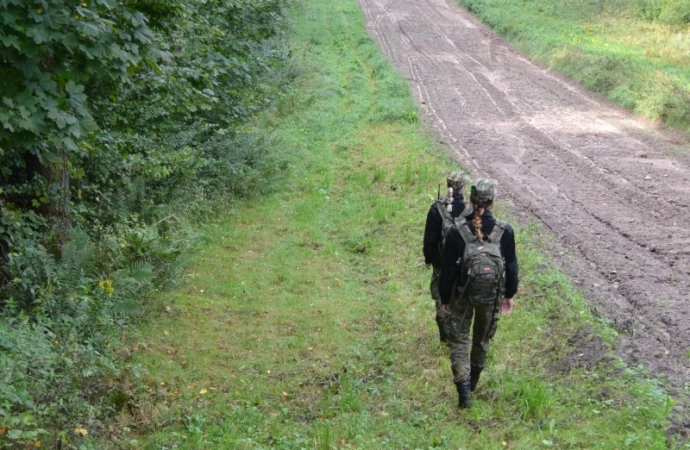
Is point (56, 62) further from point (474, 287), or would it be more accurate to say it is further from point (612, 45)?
point (612, 45)

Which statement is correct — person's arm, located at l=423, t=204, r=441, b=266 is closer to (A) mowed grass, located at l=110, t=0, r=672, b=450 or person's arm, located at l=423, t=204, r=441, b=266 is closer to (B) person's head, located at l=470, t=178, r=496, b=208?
(B) person's head, located at l=470, t=178, r=496, b=208

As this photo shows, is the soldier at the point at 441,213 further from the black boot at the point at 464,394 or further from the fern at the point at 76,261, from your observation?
the fern at the point at 76,261

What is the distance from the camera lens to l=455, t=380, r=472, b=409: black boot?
7129 mm

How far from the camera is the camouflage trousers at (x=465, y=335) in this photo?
7.02m

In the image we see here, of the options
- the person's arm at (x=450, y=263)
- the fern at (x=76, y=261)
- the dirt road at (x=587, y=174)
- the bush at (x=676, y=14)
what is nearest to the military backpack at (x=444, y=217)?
the person's arm at (x=450, y=263)

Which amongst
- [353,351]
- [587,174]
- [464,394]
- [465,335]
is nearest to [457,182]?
[465,335]

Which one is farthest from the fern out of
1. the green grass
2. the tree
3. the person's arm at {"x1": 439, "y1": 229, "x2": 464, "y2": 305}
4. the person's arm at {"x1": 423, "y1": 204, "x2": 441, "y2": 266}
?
the green grass

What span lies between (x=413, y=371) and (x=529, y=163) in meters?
8.80

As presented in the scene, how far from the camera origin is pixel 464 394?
715 centimetres

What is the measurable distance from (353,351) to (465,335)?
2.06m

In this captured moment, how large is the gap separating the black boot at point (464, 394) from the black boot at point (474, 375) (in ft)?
0.61

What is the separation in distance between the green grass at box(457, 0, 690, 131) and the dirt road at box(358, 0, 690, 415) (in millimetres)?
606

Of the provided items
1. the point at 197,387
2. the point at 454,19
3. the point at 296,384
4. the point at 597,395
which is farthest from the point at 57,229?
the point at 454,19

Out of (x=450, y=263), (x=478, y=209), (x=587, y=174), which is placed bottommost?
(x=587, y=174)
